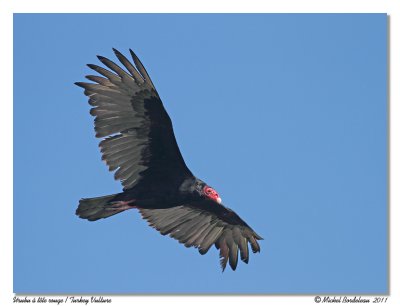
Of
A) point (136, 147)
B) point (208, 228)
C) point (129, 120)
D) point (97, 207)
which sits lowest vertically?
point (208, 228)

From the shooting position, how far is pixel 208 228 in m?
11.7

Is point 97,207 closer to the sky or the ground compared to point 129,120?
closer to the ground

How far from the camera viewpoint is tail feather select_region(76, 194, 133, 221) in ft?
34.5

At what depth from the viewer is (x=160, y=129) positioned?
10578 millimetres

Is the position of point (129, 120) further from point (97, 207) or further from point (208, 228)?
point (208, 228)

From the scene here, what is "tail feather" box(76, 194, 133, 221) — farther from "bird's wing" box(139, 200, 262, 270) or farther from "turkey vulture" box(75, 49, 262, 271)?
"bird's wing" box(139, 200, 262, 270)

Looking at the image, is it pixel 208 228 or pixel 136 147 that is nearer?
pixel 136 147

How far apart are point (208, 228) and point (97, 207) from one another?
75.8 inches

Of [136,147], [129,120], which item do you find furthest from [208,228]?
[129,120]

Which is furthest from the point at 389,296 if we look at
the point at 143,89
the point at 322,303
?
the point at 143,89

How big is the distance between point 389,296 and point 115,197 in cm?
368

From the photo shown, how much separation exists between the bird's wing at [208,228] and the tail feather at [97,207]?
1.00 metres

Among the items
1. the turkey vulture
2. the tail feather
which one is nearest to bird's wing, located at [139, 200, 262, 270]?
the turkey vulture
